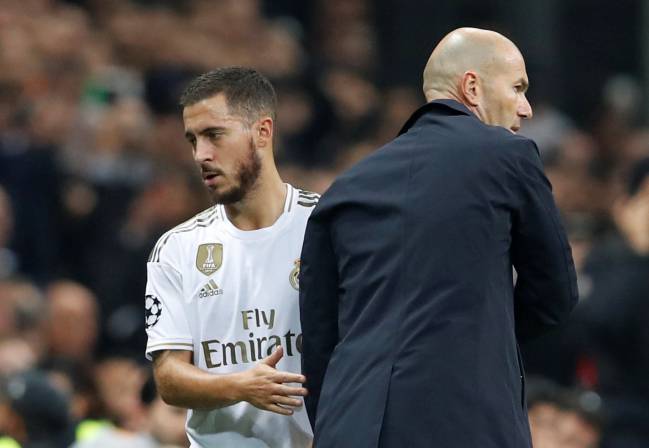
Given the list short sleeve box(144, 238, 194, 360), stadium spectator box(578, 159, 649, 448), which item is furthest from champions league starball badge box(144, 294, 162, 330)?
stadium spectator box(578, 159, 649, 448)

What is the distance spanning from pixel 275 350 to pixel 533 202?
102 centimetres

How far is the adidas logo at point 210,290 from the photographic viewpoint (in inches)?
209

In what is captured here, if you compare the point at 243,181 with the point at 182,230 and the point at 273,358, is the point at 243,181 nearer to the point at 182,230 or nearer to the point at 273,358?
the point at 182,230

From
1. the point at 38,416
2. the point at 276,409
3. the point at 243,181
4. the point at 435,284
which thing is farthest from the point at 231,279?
the point at 38,416

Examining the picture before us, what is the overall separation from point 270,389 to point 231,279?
51cm

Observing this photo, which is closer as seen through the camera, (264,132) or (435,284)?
(435,284)

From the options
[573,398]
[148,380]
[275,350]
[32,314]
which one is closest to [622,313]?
[573,398]

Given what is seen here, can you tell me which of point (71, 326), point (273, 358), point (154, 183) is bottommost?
point (71, 326)

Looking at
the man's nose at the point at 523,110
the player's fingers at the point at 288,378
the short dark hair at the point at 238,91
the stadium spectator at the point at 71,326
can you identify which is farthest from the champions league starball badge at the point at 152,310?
the stadium spectator at the point at 71,326

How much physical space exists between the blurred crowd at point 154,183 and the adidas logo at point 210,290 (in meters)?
1.90

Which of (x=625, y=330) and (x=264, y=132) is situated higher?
(x=264, y=132)

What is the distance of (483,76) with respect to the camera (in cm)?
497

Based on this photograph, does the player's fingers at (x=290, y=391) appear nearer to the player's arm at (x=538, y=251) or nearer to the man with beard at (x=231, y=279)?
the man with beard at (x=231, y=279)

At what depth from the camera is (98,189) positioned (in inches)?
428
